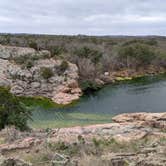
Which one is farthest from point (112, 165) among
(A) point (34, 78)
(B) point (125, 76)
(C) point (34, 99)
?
(B) point (125, 76)

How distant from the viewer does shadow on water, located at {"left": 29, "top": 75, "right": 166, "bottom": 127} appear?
109 ft

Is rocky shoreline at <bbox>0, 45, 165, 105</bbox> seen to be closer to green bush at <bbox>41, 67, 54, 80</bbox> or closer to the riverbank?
green bush at <bbox>41, 67, 54, 80</bbox>

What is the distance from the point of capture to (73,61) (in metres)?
59.9

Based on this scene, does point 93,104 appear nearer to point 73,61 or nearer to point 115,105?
point 115,105

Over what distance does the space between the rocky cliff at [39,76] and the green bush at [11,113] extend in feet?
66.6

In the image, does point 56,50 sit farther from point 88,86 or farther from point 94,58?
point 88,86

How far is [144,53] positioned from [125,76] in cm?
916

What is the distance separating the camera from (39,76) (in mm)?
52031

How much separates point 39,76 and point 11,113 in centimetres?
3082

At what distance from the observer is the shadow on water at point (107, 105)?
33.1 metres

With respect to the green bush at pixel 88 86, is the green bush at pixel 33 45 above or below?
above

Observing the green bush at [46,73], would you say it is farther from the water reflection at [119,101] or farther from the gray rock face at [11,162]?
the gray rock face at [11,162]

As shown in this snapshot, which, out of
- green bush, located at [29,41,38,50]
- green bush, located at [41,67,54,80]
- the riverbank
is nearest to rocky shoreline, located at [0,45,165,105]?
green bush, located at [41,67,54,80]

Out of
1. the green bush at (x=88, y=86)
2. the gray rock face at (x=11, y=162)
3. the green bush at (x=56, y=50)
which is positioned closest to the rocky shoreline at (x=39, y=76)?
the green bush at (x=88, y=86)
